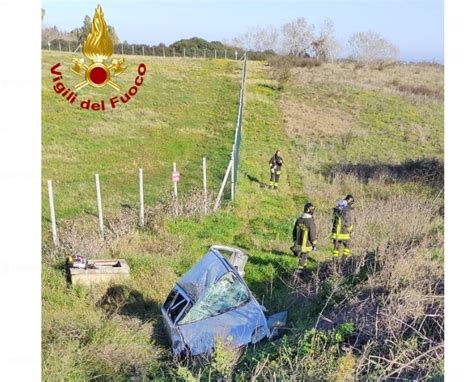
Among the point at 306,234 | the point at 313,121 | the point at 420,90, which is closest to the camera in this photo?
the point at 306,234

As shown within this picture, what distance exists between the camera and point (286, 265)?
10.4m

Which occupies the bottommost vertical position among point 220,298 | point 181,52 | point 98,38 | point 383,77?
point 220,298

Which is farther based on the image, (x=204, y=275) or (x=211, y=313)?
(x=204, y=275)

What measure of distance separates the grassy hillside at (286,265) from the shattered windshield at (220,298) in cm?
65

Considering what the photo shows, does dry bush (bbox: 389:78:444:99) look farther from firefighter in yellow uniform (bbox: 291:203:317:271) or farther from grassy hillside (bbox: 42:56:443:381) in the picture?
firefighter in yellow uniform (bbox: 291:203:317:271)

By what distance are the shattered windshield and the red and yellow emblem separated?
3.00 meters

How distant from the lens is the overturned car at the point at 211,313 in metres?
6.96

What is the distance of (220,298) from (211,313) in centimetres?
24

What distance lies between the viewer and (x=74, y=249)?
995 cm

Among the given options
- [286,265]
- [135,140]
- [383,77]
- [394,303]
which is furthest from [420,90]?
[394,303]

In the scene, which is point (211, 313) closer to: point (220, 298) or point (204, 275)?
point (220, 298)

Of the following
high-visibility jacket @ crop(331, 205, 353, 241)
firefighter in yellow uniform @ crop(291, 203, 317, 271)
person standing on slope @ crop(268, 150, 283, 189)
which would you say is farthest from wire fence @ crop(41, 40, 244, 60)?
firefighter in yellow uniform @ crop(291, 203, 317, 271)
